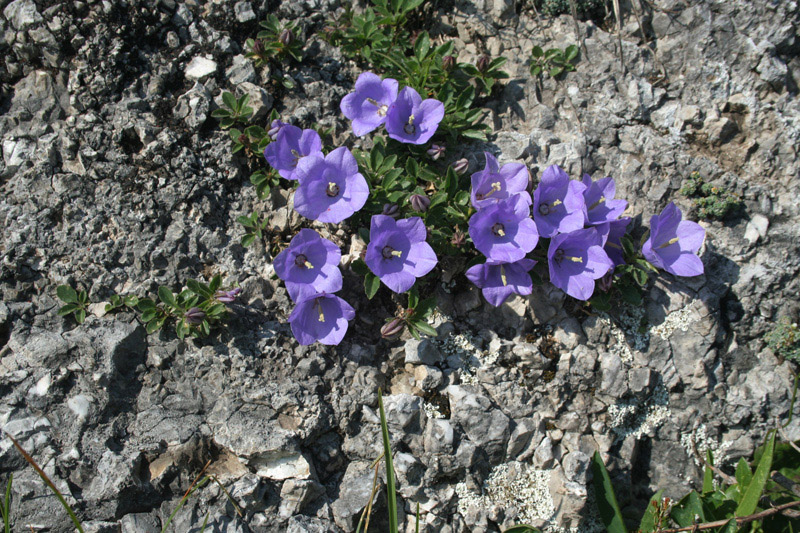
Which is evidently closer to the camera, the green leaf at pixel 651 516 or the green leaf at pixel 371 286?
the green leaf at pixel 651 516

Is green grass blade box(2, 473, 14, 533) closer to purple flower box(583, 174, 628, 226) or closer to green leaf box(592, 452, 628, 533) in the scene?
green leaf box(592, 452, 628, 533)

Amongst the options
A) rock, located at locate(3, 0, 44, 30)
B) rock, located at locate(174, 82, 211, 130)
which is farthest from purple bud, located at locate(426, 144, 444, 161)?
rock, located at locate(3, 0, 44, 30)

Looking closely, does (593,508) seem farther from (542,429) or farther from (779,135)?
(779,135)

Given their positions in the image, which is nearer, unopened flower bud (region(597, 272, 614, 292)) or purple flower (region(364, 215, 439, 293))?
purple flower (region(364, 215, 439, 293))

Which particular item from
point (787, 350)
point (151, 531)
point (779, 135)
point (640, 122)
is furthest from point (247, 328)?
point (779, 135)

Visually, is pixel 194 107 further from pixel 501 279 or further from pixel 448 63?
pixel 501 279

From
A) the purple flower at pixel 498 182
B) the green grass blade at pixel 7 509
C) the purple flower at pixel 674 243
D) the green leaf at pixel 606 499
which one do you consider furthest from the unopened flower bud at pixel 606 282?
the green grass blade at pixel 7 509

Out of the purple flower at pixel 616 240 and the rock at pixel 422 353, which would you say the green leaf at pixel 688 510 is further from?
the rock at pixel 422 353
